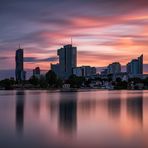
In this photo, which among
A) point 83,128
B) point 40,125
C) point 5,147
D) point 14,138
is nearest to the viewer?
point 5,147

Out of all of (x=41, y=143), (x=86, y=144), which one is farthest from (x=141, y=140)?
(x=41, y=143)

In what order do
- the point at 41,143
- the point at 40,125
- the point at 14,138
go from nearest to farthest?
the point at 41,143, the point at 14,138, the point at 40,125

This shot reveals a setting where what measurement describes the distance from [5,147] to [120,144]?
21.0 ft

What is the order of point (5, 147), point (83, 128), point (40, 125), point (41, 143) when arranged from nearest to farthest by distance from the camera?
1. point (5, 147)
2. point (41, 143)
3. point (83, 128)
4. point (40, 125)

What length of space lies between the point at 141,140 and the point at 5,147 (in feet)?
27.0

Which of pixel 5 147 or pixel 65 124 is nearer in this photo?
pixel 5 147

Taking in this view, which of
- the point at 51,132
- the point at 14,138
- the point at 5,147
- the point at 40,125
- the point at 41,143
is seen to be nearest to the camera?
the point at 5,147

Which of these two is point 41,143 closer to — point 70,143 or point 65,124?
point 70,143

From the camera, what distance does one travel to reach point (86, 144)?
851 inches

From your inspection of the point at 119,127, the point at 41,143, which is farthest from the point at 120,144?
the point at 119,127

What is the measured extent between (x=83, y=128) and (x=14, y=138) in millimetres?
6842

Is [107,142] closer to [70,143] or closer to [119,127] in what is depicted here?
[70,143]

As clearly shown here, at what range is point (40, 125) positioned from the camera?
102 feet

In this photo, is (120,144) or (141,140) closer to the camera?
(120,144)
